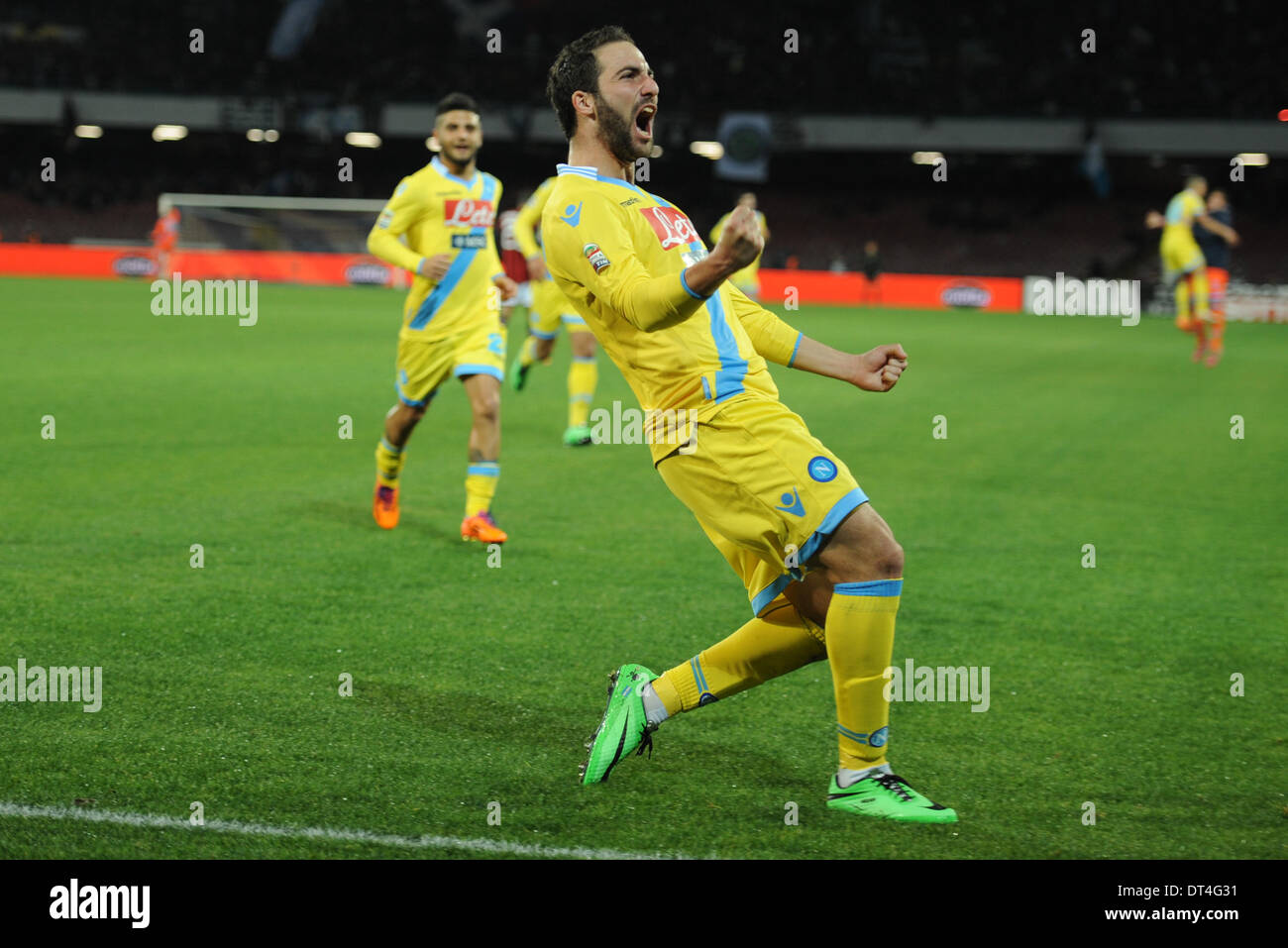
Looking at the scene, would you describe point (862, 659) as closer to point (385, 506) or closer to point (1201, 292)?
point (385, 506)

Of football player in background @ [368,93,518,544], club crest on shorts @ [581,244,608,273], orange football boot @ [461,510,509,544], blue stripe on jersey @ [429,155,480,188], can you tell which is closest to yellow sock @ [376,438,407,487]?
football player in background @ [368,93,518,544]

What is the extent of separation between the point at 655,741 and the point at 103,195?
44.9m

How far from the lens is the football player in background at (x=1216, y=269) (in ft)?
63.5

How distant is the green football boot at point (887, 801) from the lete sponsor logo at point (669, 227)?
5.05ft

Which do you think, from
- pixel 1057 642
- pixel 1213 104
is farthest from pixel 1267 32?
pixel 1057 642

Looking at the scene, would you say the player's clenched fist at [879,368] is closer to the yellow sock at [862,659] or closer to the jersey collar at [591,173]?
the yellow sock at [862,659]

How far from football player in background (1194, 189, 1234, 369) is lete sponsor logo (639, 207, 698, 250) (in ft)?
56.5

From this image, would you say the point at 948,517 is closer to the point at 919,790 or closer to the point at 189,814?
the point at 919,790

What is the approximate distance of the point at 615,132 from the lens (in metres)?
3.59

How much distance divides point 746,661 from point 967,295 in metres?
31.1

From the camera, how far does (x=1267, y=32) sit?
37469 millimetres

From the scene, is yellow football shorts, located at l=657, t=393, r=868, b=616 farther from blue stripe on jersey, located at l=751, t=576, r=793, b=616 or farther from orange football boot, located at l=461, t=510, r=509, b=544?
orange football boot, located at l=461, t=510, r=509, b=544

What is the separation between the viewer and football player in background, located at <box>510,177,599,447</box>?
1091 cm
